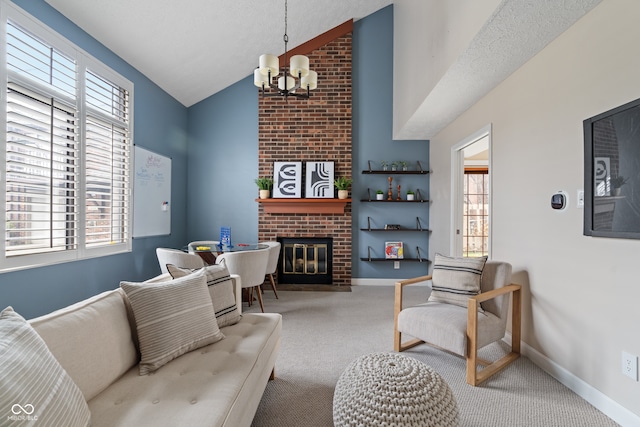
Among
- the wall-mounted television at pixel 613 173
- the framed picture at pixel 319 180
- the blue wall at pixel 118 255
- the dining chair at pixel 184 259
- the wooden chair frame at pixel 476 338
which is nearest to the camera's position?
the wall-mounted television at pixel 613 173

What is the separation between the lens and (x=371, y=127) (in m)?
5.08

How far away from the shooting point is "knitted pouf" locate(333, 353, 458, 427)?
4.46ft

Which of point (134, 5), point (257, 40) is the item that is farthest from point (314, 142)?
point (134, 5)

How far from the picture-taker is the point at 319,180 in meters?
4.99

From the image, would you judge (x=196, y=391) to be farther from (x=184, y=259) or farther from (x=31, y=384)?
(x=184, y=259)

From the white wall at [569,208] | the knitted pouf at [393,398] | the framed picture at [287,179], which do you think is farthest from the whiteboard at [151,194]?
the white wall at [569,208]

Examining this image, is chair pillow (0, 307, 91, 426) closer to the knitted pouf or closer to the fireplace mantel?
the knitted pouf

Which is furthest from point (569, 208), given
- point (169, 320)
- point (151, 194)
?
point (151, 194)

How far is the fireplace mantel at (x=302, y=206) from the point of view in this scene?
4863mm

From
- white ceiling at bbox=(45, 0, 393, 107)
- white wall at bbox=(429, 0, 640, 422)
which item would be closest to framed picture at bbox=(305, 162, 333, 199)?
white ceiling at bbox=(45, 0, 393, 107)

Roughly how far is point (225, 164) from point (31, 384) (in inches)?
177

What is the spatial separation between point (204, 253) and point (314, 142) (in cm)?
246

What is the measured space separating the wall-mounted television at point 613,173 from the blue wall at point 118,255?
384 cm

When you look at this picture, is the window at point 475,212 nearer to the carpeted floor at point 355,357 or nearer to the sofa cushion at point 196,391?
the carpeted floor at point 355,357
